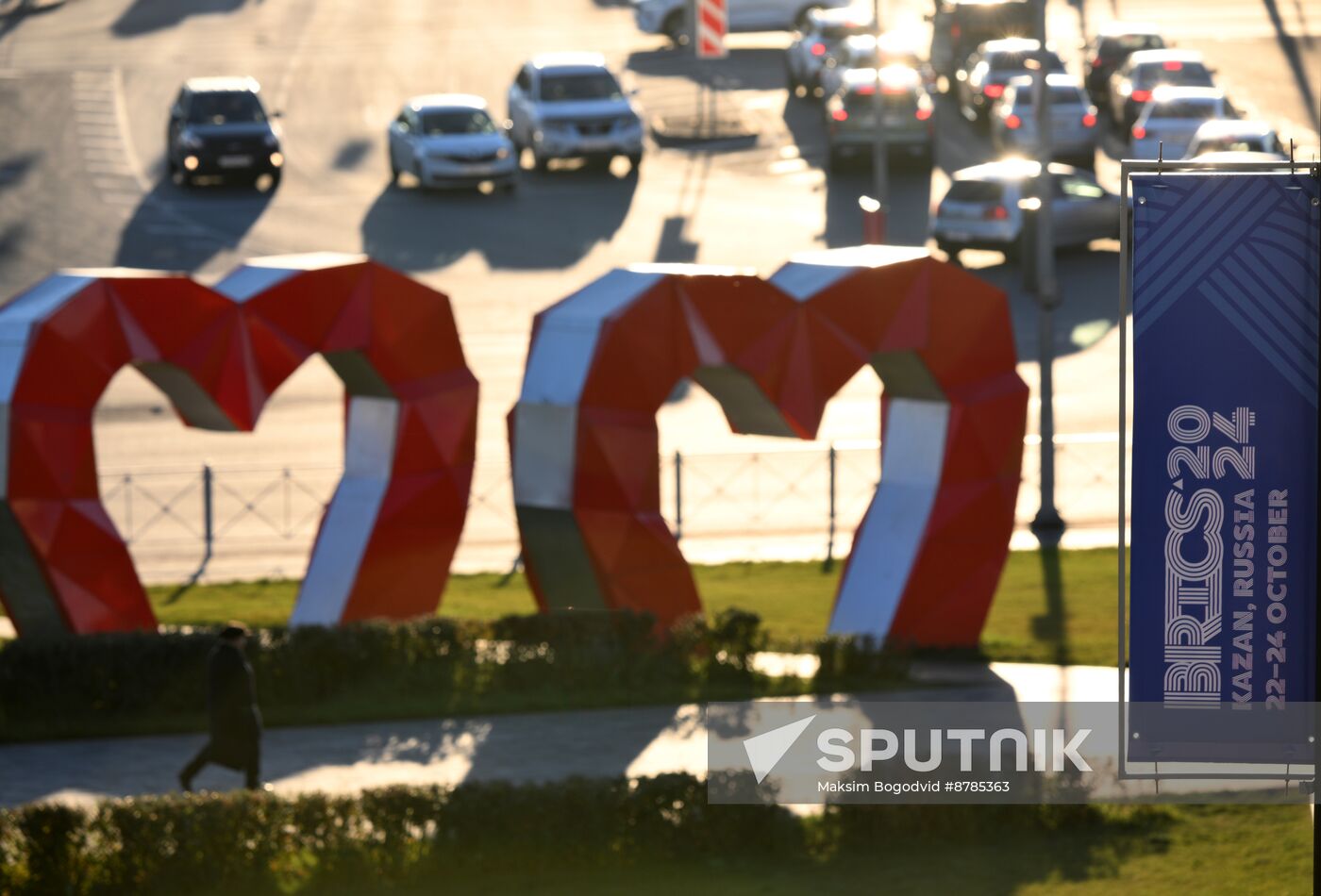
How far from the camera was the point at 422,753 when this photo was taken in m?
15.0

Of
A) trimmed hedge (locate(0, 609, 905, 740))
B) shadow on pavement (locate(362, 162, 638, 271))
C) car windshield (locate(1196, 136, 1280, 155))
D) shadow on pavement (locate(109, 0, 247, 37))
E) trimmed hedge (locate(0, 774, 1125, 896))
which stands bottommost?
shadow on pavement (locate(109, 0, 247, 37))

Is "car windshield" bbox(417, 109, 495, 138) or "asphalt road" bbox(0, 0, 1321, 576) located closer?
"asphalt road" bbox(0, 0, 1321, 576)

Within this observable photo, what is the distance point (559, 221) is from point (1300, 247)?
26.3 metres

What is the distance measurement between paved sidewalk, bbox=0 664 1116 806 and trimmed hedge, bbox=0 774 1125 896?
4.68ft

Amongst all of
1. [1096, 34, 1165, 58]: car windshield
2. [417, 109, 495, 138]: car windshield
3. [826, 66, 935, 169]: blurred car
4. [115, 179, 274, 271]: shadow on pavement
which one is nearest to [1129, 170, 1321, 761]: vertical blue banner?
[115, 179, 274, 271]: shadow on pavement

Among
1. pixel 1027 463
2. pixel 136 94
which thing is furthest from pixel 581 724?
pixel 136 94

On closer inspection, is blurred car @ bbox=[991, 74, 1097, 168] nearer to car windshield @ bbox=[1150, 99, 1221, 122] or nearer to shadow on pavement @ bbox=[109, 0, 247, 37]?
car windshield @ bbox=[1150, 99, 1221, 122]

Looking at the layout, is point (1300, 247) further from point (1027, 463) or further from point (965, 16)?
point (965, 16)

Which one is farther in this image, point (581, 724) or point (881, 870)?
point (581, 724)

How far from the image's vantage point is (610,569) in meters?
16.0

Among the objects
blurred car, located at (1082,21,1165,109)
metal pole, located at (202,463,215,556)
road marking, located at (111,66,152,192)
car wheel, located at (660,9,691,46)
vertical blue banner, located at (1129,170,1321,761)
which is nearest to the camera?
vertical blue banner, located at (1129,170,1321,761)

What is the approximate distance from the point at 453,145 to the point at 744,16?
14.4 metres

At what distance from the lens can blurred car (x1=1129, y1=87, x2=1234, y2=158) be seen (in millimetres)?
35750

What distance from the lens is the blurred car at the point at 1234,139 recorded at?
1261 inches
